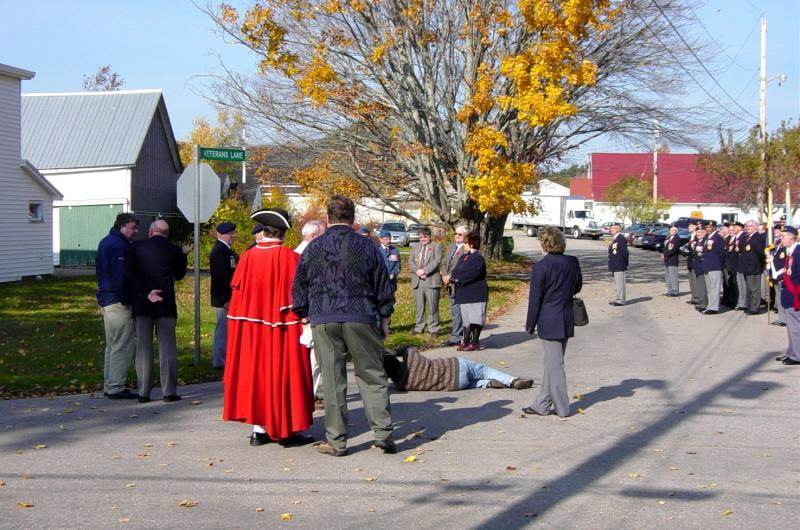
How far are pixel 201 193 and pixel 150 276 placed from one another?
2939mm

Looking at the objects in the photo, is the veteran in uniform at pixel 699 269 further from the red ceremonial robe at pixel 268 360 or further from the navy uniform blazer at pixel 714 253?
the red ceremonial robe at pixel 268 360

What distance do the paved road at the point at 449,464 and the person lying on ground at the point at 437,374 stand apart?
0.19m

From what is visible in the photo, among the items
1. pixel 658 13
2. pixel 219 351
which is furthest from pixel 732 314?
pixel 219 351

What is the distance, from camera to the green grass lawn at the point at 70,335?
11.6m

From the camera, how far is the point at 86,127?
1569 inches

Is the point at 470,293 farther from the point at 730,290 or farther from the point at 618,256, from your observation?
the point at 730,290

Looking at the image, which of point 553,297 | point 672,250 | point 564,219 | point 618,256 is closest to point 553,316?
point 553,297

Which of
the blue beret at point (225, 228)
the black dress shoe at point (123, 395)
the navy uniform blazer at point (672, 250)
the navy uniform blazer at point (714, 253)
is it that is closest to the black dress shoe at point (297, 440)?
the black dress shoe at point (123, 395)

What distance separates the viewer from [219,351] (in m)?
A: 12.2

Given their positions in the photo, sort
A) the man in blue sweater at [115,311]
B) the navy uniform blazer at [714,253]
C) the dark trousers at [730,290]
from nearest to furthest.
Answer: the man in blue sweater at [115,311] → the navy uniform blazer at [714,253] → the dark trousers at [730,290]

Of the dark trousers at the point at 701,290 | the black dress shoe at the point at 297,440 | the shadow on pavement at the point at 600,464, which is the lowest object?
the shadow on pavement at the point at 600,464

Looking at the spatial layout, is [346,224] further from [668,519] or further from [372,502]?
[668,519]

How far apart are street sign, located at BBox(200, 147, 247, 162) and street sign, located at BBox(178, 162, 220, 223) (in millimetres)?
160

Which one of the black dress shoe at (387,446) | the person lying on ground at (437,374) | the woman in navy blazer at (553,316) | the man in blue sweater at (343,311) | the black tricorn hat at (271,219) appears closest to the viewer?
the man in blue sweater at (343,311)
